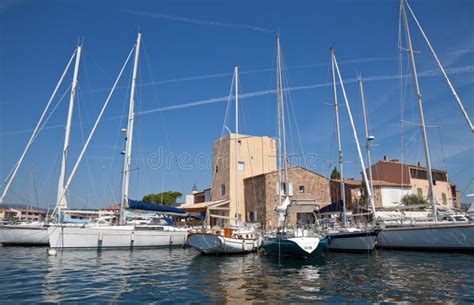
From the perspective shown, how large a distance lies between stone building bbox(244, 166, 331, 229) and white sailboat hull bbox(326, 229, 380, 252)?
10.5 m

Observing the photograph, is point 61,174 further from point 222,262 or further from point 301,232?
point 301,232

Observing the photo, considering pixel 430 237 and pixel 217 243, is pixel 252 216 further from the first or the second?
pixel 430 237

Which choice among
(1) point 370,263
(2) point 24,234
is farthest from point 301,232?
(2) point 24,234

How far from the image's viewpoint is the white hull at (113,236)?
82.0ft

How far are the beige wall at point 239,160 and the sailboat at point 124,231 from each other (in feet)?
27.3

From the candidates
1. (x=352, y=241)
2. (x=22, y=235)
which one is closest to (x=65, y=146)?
(x=22, y=235)

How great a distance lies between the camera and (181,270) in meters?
17.6

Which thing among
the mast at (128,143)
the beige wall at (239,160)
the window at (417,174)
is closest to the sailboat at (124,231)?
the mast at (128,143)

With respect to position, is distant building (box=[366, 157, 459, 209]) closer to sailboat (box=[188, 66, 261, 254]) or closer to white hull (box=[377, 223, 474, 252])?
white hull (box=[377, 223, 474, 252])

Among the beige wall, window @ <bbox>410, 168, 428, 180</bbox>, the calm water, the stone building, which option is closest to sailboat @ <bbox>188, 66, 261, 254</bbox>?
the calm water

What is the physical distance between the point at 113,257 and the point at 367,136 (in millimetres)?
22345

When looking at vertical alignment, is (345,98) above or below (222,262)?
above

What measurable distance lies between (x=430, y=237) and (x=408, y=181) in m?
23.5

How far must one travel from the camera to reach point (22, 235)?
29.8 metres
